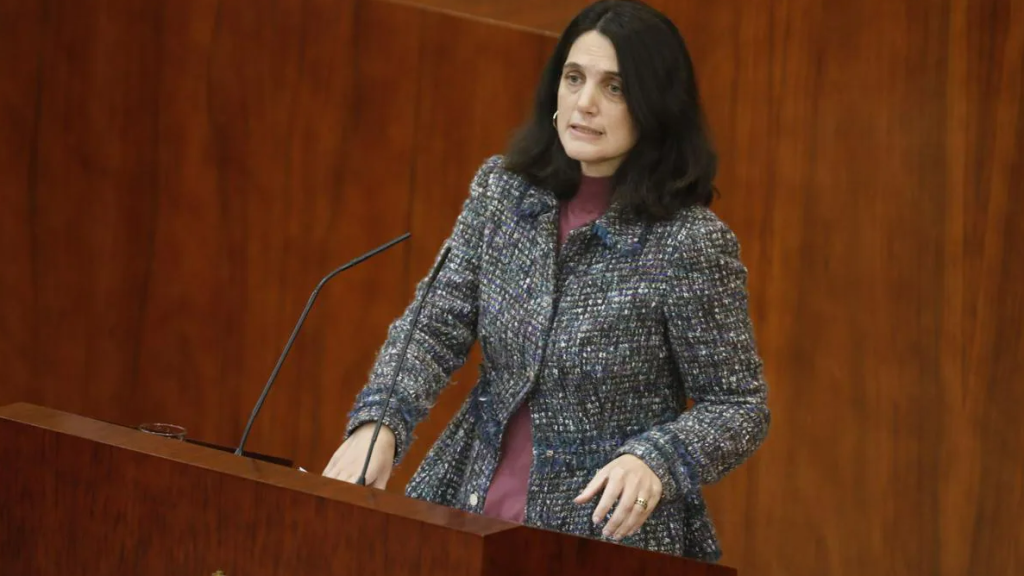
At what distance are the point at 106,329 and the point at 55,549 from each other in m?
1.99

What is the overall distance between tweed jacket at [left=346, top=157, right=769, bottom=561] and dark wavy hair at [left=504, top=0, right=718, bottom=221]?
42mm

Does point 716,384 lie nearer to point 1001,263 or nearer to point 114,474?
point 114,474

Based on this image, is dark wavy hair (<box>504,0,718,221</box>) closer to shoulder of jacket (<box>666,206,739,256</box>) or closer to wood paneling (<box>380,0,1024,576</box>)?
shoulder of jacket (<box>666,206,739,256</box>)

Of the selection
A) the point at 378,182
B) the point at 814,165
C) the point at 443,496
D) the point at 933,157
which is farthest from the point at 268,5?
the point at 443,496

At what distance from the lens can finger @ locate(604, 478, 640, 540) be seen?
66.8 inches

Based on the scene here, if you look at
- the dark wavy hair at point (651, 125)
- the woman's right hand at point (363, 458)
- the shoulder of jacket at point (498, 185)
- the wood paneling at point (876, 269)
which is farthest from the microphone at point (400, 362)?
the wood paneling at point (876, 269)

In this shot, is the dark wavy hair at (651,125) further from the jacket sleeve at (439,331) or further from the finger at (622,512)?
the finger at (622,512)

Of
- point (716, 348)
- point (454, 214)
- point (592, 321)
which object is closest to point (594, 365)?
point (592, 321)

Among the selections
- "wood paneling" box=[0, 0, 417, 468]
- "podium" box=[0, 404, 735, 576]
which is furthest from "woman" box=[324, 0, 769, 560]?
"wood paneling" box=[0, 0, 417, 468]

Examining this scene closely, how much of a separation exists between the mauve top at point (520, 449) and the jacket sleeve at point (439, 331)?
0.12 metres

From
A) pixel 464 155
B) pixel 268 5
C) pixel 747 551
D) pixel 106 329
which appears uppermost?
pixel 268 5

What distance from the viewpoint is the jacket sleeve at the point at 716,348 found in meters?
1.90

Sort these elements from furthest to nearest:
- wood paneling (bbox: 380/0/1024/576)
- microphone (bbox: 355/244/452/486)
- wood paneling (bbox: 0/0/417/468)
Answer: wood paneling (bbox: 0/0/417/468), wood paneling (bbox: 380/0/1024/576), microphone (bbox: 355/244/452/486)

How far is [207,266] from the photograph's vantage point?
139 inches
